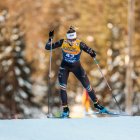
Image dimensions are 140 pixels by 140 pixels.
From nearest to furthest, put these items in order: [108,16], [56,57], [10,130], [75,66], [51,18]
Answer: [10,130]
[75,66]
[56,57]
[108,16]
[51,18]

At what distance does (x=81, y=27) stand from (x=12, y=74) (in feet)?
19.4

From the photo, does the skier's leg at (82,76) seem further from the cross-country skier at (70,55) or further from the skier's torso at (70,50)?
the skier's torso at (70,50)

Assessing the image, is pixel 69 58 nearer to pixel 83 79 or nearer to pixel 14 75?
pixel 83 79

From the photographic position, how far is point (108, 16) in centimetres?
4441

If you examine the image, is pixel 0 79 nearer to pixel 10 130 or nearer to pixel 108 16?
pixel 108 16

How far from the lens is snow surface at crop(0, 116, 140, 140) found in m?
8.46

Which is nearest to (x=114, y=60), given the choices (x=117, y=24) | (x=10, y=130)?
(x=117, y=24)

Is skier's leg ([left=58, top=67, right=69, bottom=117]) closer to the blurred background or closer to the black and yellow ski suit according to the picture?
the black and yellow ski suit

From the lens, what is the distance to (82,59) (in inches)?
1622

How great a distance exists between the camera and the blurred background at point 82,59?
41219 mm

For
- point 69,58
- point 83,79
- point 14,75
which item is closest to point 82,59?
point 14,75

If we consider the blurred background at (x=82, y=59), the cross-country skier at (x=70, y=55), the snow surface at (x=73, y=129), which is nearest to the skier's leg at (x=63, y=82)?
the cross-country skier at (x=70, y=55)

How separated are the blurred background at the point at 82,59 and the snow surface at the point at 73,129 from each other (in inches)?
1158

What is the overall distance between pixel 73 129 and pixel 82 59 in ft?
105
